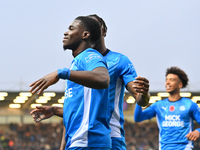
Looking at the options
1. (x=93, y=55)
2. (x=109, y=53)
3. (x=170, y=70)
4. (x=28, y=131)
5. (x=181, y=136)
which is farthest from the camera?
(x=28, y=131)

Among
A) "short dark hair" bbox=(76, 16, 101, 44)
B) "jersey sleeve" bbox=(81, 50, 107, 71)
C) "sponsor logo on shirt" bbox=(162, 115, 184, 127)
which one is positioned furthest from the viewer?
"sponsor logo on shirt" bbox=(162, 115, 184, 127)

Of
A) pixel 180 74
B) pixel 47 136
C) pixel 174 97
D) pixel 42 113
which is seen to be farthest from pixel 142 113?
pixel 47 136

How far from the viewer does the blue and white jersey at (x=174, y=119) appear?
7660mm

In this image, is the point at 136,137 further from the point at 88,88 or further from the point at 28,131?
the point at 88,88

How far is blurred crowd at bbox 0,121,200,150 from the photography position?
3048 cm

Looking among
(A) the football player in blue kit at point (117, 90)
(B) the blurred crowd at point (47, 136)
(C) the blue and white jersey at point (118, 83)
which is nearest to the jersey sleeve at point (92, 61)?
(A) the football player in blue kit at point (117, 90)

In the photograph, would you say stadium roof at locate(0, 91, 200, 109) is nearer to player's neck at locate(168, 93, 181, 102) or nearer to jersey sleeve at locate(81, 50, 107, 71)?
player's neck at locate(168, 93, 181, 102)

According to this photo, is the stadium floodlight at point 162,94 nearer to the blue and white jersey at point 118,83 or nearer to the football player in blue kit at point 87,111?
the blue and white jersey at point 118,83

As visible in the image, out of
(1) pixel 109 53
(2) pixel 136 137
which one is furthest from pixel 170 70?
(2) pixel 136 137

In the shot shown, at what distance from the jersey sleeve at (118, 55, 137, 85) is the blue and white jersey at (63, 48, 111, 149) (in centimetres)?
101

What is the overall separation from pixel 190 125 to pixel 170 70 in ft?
4.10

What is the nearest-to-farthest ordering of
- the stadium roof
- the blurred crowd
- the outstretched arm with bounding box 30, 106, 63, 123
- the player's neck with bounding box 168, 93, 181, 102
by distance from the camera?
the outstretched arm with bounding box 30, 106, 63, 123 < the player's neck with bounding box 168, 93, 181, 102 < the stadium roof < the blurred crowd

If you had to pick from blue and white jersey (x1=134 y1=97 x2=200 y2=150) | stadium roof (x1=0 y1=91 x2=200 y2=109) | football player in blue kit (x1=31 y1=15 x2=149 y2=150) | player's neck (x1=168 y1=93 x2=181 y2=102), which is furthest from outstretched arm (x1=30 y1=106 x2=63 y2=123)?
stadium roof (x1=0 y1=91 x2=200 y2=109)

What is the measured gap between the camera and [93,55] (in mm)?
3473
